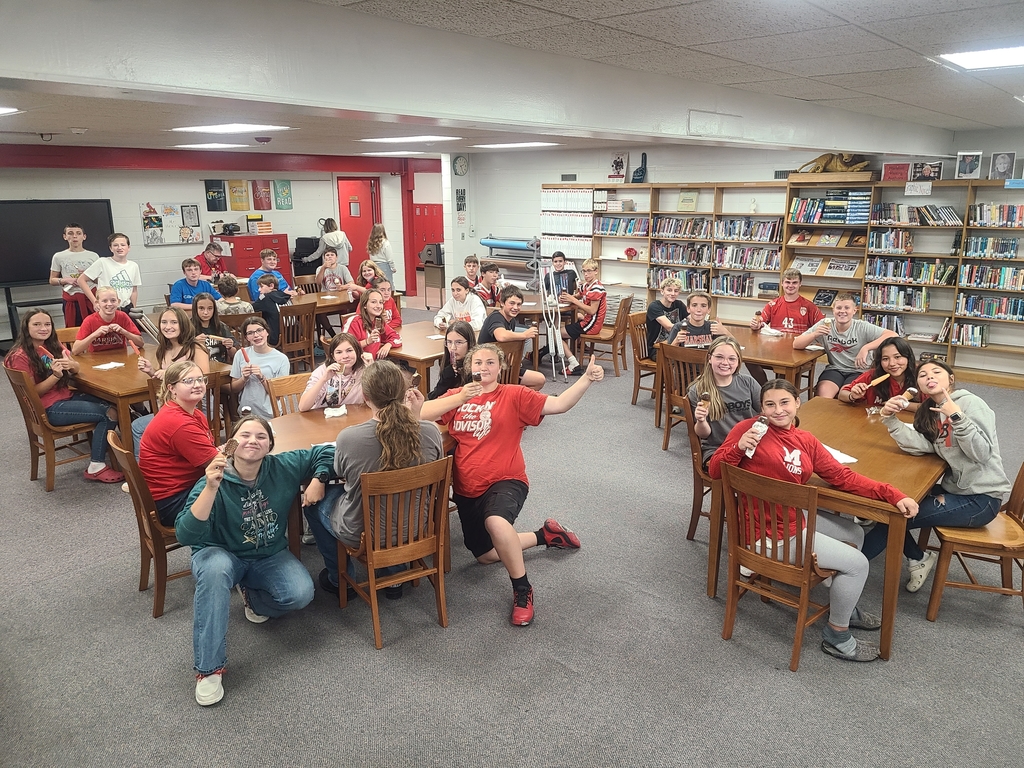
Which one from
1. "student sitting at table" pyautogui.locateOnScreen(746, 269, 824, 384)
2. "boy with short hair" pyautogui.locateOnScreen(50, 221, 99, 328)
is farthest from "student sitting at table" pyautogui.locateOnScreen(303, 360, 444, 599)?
"boy with short hair" pyautogui.locateOnScreen(50, 221, 99, 328)

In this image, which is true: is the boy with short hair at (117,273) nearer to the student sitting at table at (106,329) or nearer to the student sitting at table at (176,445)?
the student sitting at table at (106,329)

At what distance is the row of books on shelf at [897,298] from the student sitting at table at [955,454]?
5.01 meters

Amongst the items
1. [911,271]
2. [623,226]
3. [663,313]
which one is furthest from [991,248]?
[623,226]

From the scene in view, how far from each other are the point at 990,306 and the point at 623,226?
4.55 metres

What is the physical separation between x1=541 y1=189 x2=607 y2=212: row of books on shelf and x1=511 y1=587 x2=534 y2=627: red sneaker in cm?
780

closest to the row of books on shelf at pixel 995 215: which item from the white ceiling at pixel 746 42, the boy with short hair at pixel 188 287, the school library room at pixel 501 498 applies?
the school library room at pixel 501 498

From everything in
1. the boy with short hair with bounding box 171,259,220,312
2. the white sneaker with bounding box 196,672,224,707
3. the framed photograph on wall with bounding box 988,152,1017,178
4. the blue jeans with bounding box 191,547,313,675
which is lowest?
the white sneaker with bounding box 196,672,224,707

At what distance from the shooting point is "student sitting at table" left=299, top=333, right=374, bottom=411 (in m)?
3.99

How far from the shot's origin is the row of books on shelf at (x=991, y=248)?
711cm

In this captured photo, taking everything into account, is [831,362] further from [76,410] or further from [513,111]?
[76,410]

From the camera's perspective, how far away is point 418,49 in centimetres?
289

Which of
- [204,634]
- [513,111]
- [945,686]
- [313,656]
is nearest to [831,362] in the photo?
[945,686]

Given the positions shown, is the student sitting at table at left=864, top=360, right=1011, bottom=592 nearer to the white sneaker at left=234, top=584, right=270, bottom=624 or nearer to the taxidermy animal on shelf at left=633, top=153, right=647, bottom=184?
the white sneaker at left=234, top=584, right=270, bottom=624

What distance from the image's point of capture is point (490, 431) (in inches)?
135
